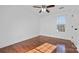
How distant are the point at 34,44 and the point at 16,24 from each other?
0.38 metres

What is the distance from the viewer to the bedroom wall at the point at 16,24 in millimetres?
1188

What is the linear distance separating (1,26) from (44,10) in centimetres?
63

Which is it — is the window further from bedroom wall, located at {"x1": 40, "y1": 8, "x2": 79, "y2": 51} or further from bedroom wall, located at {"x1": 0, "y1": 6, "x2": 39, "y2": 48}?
bedroom wall, located at {"x1": 0, "y1": 6, "x2": 39, "y2": 48}

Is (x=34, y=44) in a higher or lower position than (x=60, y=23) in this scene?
lower

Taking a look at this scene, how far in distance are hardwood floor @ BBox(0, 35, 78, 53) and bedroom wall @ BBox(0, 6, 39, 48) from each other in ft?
0.19

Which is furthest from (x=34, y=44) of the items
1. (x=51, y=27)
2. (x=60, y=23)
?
(x=60, y=23)

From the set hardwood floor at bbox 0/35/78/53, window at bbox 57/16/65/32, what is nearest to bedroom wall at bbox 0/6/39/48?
hardwood floor at bbox 0/35/78/53

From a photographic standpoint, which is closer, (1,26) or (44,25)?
(1,26)

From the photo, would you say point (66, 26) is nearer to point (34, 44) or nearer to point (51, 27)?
point (51, 27)

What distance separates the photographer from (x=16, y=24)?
4.02 feet

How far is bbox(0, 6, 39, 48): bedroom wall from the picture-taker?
1.19 m
